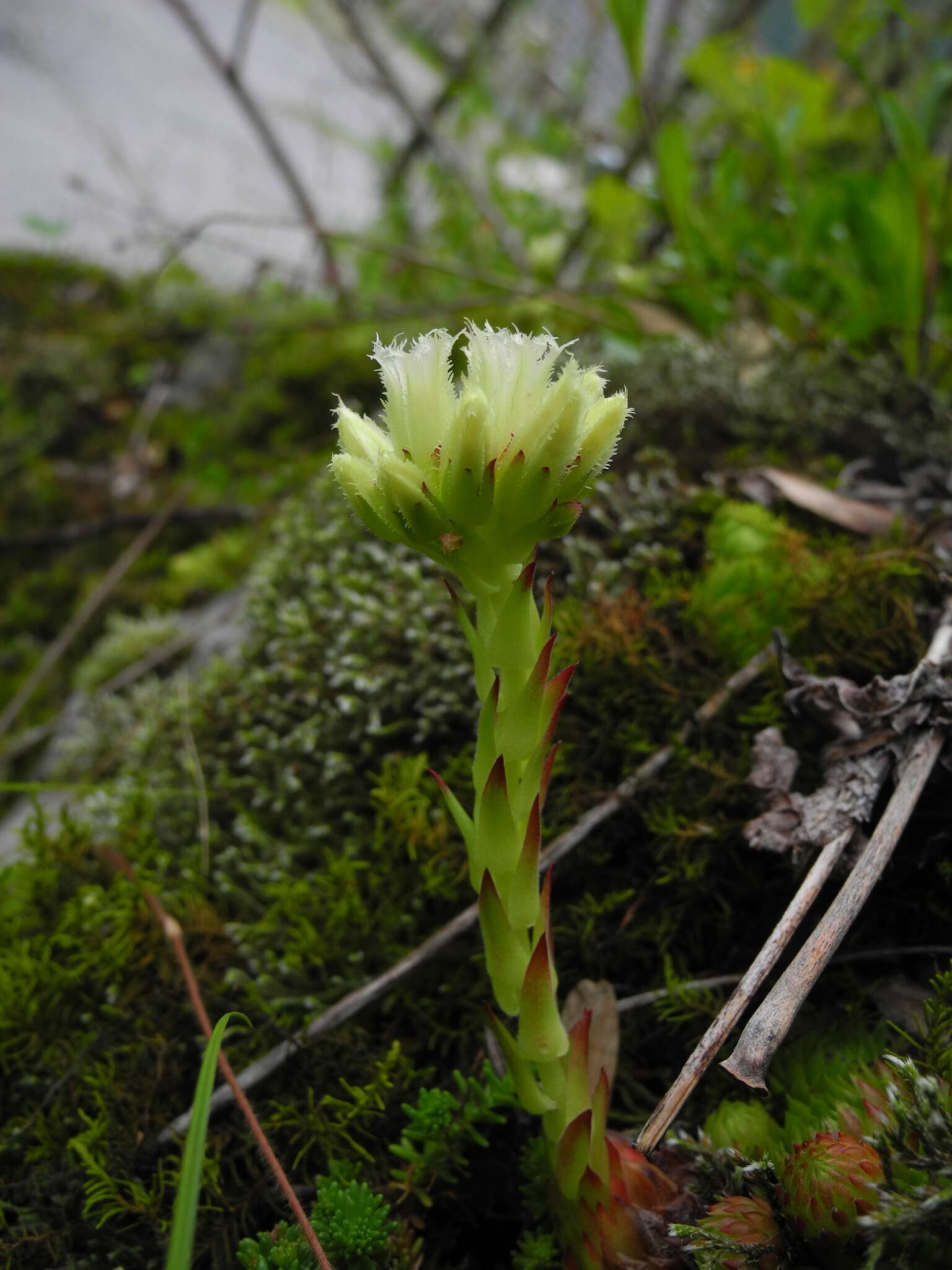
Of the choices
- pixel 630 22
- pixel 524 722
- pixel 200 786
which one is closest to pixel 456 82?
pixel 630 22

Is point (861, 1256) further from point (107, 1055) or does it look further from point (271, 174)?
point (271, 174)

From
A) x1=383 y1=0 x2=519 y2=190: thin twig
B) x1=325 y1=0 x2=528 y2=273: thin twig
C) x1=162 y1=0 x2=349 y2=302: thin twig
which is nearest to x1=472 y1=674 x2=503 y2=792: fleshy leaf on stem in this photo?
x1=162 y1=0 x2=349 y2=302: thin twig

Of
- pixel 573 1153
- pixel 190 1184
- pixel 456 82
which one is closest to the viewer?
pixel 190 1184

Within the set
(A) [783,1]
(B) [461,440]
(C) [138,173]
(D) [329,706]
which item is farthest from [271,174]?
(B) [461,440]

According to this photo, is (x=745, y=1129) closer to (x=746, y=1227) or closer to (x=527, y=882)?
(x=746, y=1227)

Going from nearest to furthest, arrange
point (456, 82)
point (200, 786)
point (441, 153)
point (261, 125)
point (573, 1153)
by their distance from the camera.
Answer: point (573, 1153), point (200, 786), point (261, 125), point (441, 153), point (456, 82)

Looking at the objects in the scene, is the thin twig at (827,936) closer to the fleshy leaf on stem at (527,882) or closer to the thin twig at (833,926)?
the thin twig at (833,926)

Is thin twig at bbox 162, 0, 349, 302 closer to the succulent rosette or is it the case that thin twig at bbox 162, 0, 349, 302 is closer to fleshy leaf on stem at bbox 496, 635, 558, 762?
the succulent rosette

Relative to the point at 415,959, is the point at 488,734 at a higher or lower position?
higher

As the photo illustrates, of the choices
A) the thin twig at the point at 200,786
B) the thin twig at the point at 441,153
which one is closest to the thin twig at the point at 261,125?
the thin twig at the point at 441,153
